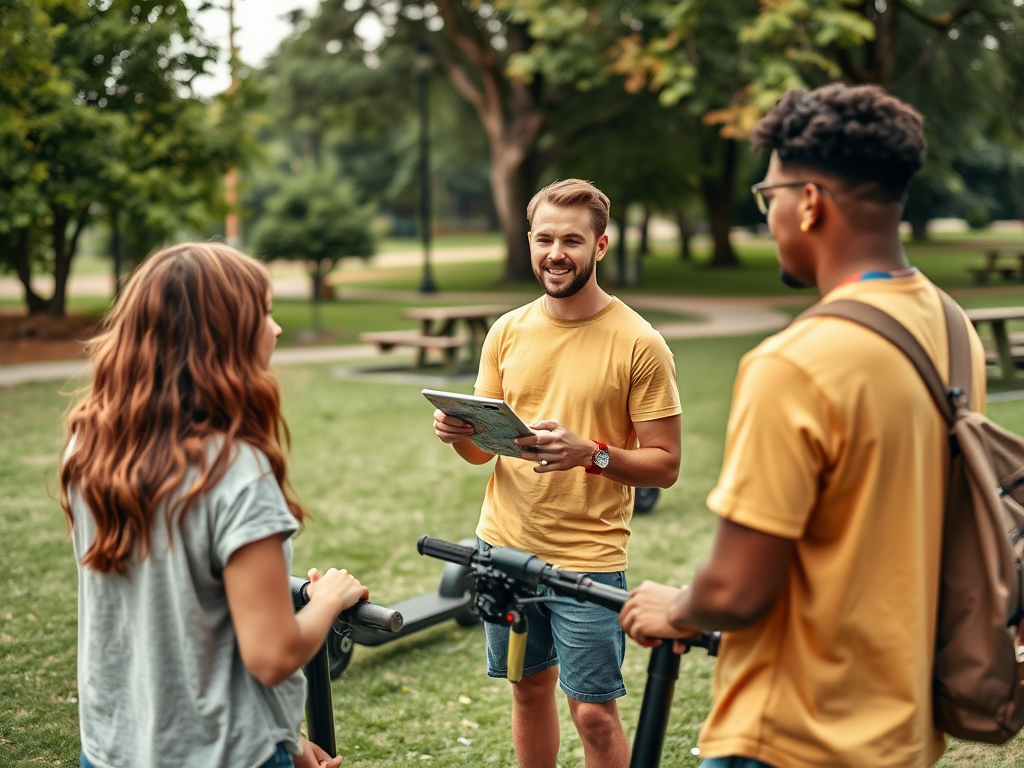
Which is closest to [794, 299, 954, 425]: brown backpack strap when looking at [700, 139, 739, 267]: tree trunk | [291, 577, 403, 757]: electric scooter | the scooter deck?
[291, 577, 403, 757]: electric scooter

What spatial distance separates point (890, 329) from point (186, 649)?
54.8 inches

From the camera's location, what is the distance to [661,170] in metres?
31.9

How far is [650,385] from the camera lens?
10.1ft

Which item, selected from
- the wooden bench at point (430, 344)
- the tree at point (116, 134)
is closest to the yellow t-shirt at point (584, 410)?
the wooden bench at point (430, 344)

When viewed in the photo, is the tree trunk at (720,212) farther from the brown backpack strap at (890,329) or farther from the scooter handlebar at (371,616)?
the brown backpack strap at (890,329)

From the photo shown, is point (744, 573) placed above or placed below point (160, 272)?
below

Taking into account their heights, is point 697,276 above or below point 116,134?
below

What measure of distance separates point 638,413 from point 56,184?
604 inches

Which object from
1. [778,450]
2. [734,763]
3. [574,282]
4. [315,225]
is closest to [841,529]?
[778,450]

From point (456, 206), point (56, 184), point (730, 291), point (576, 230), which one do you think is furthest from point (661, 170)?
point (456, 206)

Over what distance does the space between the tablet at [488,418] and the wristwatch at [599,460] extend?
207 mm

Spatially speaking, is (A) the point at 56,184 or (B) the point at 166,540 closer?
(B) the point at 166,540

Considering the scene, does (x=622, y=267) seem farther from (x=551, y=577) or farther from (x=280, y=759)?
(x=280, y=759)

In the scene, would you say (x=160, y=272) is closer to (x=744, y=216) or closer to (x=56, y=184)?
(x=56, y=184)
